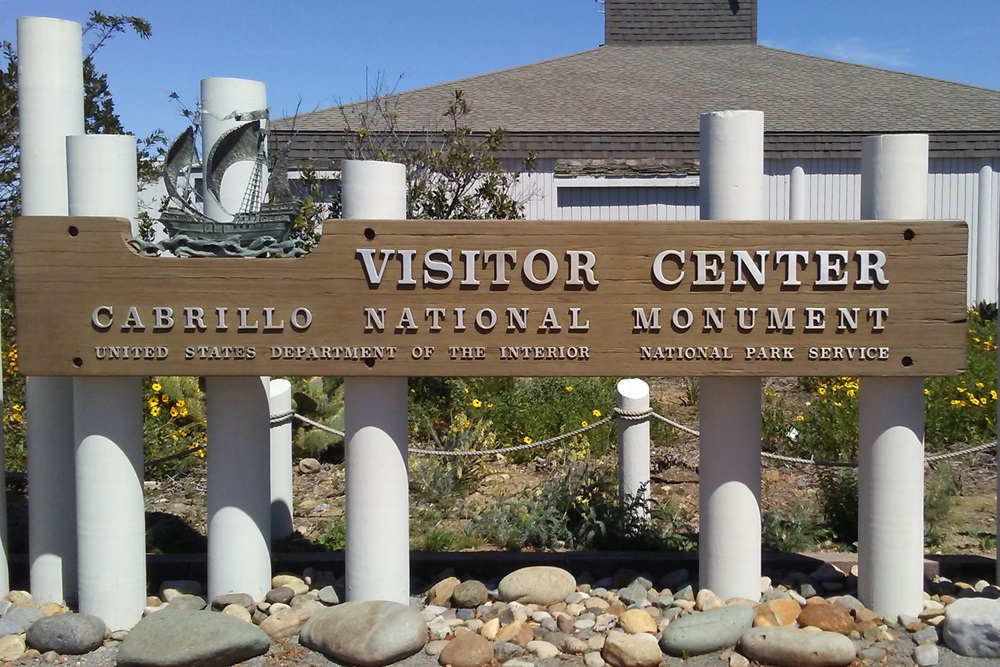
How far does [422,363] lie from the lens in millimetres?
5035

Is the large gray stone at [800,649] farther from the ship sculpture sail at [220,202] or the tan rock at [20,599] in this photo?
the tan rock at [20,599]

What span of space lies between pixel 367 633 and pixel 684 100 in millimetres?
12261

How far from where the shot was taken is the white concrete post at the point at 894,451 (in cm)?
504

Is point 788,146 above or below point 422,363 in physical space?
above

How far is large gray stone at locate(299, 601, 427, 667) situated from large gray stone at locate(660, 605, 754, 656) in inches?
46.1

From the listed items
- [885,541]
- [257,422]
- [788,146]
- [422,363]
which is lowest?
[885,541]

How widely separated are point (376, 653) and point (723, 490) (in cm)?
191

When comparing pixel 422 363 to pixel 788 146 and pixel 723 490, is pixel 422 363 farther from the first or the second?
pixel 788 146

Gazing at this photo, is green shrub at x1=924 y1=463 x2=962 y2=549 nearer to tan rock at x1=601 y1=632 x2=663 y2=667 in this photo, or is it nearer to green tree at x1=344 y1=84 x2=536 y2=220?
tan rock at x1=601 y1=632 x2=663 y2=667

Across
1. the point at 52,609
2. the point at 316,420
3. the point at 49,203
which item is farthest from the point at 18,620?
the point at 316,420

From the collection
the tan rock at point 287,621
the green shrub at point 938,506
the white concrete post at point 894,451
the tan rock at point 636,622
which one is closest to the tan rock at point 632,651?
the tan rock at point 636,622

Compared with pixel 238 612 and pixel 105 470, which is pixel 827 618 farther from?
pixel 105 470

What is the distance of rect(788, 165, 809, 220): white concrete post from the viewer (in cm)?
1370

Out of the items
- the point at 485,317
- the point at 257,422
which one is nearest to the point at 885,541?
the point at 485,317
